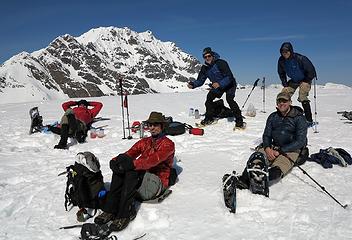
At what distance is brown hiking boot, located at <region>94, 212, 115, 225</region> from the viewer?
584 centimetres

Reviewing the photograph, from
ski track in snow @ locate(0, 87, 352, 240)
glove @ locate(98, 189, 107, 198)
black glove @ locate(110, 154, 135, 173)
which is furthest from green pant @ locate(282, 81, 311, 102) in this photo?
glove @ locate(98, 189, 107, 198)

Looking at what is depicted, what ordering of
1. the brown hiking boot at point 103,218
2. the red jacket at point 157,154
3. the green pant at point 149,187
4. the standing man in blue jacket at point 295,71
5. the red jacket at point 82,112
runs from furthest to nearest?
the red jacket at point 82,112, the standing man in blue jacket at point 295,71, the red jacket at point 157,154, the green pant at point 149,187, the brown hiking boot at point 103,218

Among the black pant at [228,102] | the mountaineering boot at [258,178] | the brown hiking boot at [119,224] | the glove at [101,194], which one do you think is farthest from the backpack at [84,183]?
the black pant at [228,102]

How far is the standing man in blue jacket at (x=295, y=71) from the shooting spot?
1167 cm

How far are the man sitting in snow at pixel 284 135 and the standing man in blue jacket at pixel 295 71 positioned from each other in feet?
13.4

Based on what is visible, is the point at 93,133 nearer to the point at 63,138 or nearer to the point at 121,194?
the point at 63,138

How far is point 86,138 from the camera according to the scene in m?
12.5

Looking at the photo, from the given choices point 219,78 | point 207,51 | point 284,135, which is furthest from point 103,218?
point 219,78

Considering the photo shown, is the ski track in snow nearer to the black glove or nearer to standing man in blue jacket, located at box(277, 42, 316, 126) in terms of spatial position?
the black glove

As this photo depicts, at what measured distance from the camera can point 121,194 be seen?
19.5ft

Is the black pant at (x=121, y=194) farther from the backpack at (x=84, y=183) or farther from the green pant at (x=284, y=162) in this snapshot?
the green pant at (x=284, y=162)

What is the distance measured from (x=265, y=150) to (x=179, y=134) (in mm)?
4728

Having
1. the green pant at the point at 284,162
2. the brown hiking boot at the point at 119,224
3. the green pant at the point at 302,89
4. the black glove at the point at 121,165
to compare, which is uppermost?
the green pant at the point at 302,89

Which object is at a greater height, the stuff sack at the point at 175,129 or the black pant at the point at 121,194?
the stuff sack at the point at 175,129
